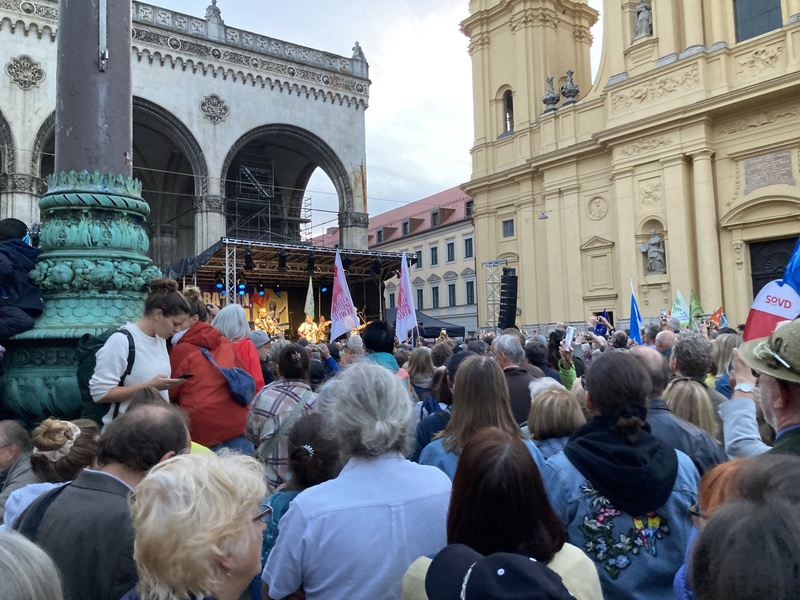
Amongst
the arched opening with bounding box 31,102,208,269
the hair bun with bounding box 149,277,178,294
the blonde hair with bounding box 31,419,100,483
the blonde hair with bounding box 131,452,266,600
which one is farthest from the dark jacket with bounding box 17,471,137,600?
the arched opening with bounding box 31,102,208,269

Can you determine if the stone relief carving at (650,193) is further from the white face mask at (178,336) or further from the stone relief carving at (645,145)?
the white face mask at (178,336)

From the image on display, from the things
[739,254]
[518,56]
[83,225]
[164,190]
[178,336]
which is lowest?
[178,336]

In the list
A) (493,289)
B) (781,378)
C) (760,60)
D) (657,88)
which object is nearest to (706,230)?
(657,88)

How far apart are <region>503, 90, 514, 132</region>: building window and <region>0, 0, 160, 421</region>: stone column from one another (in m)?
27.3

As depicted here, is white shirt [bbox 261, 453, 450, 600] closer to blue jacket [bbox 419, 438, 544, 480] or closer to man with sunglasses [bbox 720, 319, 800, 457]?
blue jacket [bbox 419, 438, 544, 480]

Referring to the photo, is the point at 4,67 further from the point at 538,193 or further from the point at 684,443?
the point at 684,443

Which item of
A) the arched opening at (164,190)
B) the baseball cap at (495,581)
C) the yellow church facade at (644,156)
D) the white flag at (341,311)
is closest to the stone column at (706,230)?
the yellow church facade at (644,156)

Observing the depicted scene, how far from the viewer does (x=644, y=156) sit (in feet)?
72.8

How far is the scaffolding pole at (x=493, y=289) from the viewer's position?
27.6 metres

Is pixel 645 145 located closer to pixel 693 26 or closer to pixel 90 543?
pixel 693 26

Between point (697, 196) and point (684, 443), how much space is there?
2051 cm

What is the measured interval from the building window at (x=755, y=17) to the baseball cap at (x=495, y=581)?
950 inches

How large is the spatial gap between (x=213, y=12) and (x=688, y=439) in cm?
2693

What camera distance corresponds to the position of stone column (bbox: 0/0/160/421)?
3750mm
